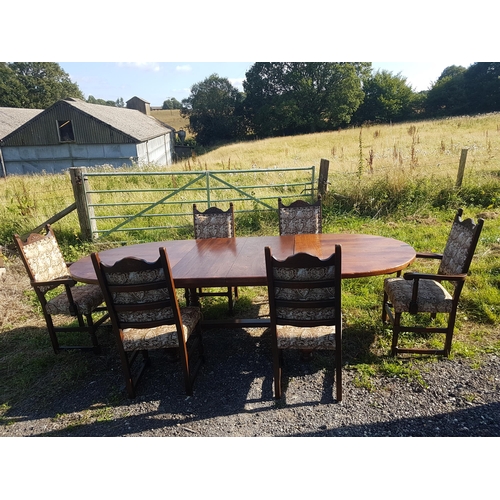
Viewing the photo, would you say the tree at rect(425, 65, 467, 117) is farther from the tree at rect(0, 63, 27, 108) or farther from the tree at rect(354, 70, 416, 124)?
the tree at rect(0, 63, 27, 108)

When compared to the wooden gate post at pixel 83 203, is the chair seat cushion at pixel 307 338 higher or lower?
lower

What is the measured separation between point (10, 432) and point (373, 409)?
2.38 m

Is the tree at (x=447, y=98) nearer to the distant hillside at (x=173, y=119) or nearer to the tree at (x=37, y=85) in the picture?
the distant hillside at (x=173, y=119)

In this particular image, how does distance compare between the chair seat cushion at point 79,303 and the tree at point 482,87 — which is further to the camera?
the tree at point 482,87

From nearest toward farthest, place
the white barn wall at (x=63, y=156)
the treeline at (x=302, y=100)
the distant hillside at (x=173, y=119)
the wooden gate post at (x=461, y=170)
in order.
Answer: the wooden gate post at (x=461, y=170), the white barn wall at (x=63, y=156), the treeline at (x=302, y=100), the distant hillside at (x=173, y=119)

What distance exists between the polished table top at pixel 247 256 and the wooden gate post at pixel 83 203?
9.00ft

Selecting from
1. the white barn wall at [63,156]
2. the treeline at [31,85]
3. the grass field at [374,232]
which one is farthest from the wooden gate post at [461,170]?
the treeline at [31,85]

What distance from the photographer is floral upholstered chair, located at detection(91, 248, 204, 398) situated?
2.18 meters

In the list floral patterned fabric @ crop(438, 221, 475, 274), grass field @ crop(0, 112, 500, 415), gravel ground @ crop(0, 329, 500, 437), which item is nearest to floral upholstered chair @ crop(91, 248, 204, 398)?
gravel ground @ crop(0, 329, 500, 437)

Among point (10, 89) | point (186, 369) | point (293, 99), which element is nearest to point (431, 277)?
point (186, 369)

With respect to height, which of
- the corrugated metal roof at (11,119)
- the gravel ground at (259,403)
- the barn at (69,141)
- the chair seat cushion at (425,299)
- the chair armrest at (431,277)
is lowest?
the gravel ground at (259,403)

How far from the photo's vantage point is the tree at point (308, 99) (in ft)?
106

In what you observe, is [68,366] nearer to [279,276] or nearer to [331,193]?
[279,276]

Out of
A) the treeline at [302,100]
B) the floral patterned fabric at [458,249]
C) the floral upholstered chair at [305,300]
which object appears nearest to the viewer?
the floral upholstered chair at [305,300]
